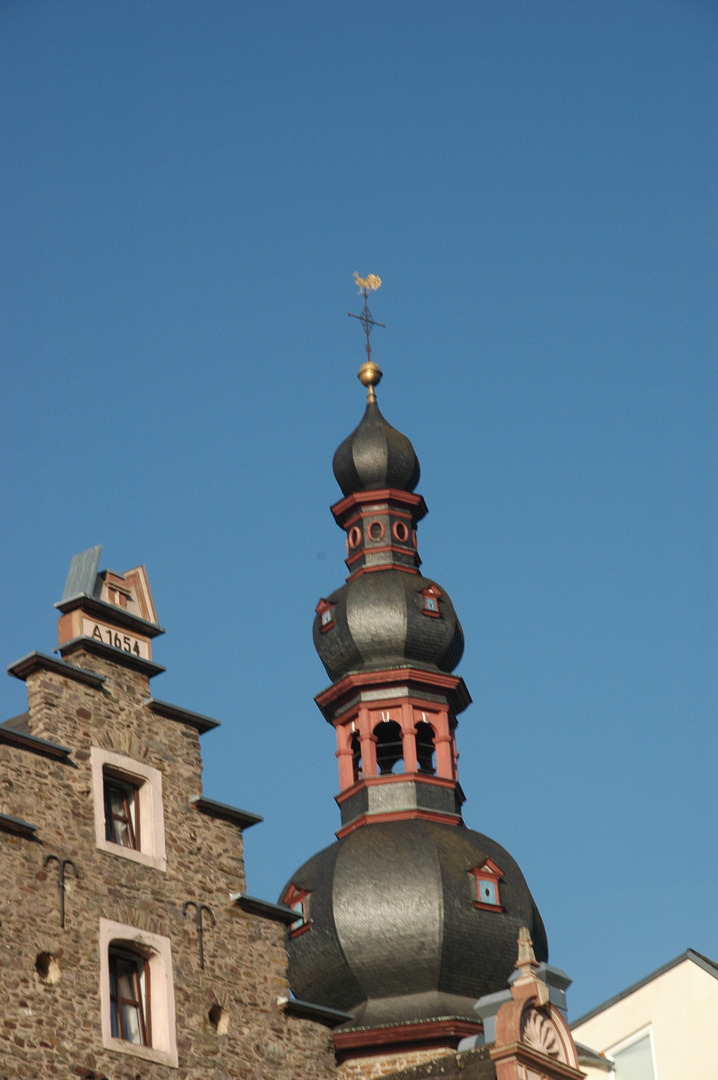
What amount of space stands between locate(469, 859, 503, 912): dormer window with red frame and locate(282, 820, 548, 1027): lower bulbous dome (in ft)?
0.32

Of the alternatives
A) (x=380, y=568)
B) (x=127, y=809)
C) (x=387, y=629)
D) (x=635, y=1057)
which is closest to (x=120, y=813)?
(x=127, y=809)

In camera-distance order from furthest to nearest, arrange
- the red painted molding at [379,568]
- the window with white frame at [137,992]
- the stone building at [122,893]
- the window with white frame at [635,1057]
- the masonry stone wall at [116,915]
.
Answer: the red painted molding at [379,568] < the window with white frame at [635,1057] < the window with white frame at [137,992] < the stone building at [122,893] < the masonry stone wall at [116,915]

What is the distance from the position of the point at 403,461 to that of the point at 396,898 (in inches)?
489

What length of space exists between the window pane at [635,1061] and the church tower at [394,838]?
34.5 ft

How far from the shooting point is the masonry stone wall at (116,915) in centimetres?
2334

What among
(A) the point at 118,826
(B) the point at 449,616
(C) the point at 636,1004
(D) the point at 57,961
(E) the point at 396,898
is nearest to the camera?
(D) the point at 57,961

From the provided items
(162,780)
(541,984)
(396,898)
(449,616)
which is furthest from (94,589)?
(449,616)

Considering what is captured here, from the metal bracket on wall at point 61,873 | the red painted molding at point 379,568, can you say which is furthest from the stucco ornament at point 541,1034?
the red painted molding at point 379,568

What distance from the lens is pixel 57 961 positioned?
23.7 meters

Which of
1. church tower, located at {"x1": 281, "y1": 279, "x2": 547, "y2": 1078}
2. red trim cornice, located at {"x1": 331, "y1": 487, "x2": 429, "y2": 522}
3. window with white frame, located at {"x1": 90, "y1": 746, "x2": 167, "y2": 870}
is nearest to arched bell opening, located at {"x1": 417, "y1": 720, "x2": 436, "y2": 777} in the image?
church tower, located at {"x1": 281, "y1": 279, "x2": 547, "y2": 1078}

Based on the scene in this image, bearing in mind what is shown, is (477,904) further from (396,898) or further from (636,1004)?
(636,1004)

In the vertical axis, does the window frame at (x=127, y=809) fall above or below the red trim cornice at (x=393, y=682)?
below

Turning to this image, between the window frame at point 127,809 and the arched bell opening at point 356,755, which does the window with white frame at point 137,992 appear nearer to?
the window frame at point 127,809

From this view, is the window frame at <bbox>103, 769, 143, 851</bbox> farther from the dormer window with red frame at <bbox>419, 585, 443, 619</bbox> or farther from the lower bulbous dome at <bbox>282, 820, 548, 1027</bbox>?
the dormer window with red frame at <bbox>419, 585, 443, 619</bbox>
